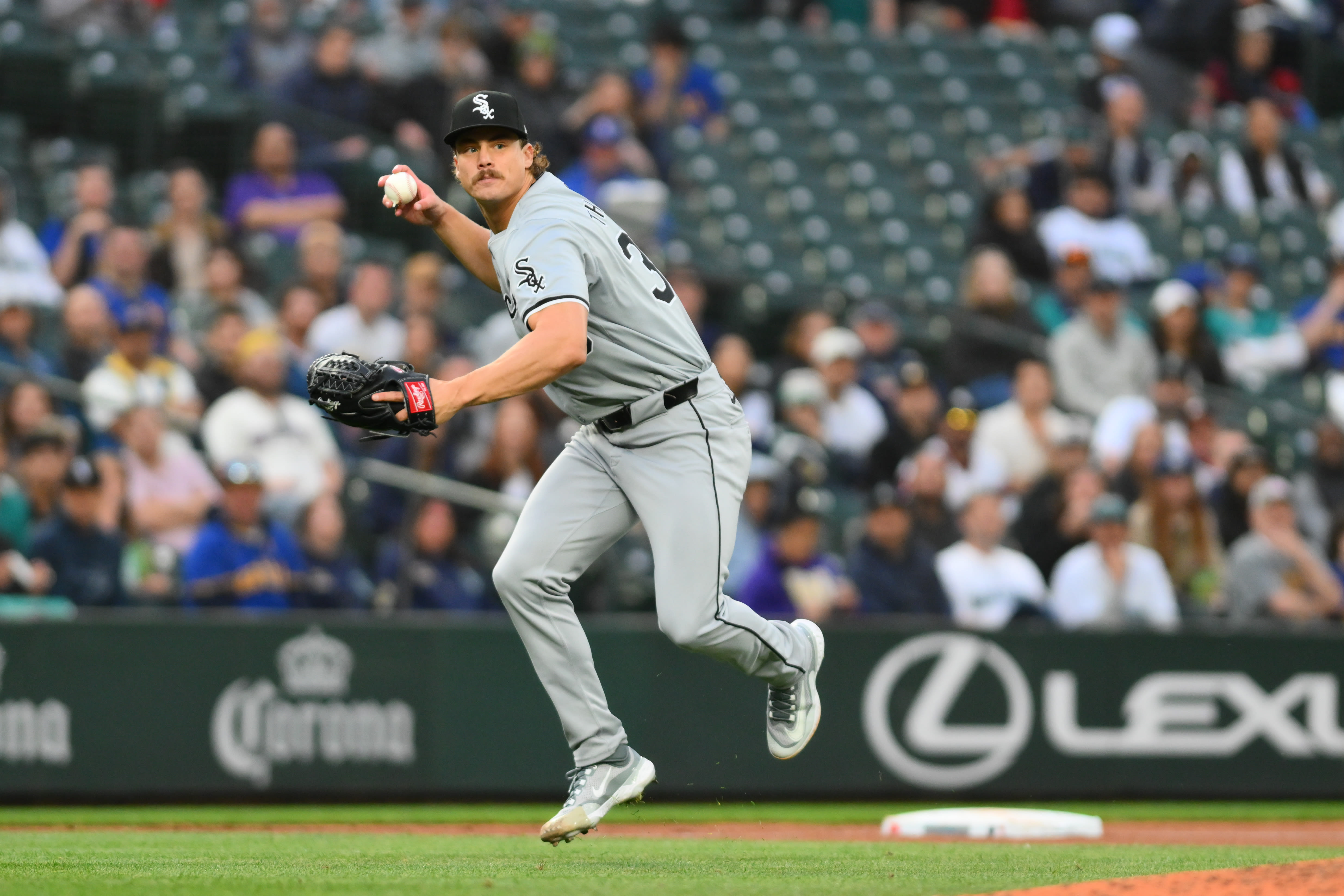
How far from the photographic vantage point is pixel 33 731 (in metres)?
8.28

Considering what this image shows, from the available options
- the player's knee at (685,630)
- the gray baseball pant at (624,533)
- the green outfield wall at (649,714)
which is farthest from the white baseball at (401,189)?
the green outfield wall at (649,714)

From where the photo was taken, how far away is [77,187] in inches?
413

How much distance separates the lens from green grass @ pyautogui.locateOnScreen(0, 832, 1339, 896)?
458 cm

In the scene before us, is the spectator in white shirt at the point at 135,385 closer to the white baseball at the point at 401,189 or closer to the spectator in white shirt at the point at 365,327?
the spectator in white shirt at the point at 365,327

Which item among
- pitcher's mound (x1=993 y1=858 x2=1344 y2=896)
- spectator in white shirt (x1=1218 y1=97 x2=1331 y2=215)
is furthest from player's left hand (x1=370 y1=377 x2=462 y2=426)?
spectator in white shirt (x1=1218 y1=97 x2=1331 y2=215)

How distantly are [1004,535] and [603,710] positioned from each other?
496 centimetres

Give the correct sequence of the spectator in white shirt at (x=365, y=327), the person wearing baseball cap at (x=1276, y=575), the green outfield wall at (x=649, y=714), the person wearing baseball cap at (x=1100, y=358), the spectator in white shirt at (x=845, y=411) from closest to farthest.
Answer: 1. the green outfield wall at (x=649, y=714)
2. the spectator in white shirt at (x=365, y=327)
3. the person wearing baseball cap at (x=1276, y=575)
4. the spectator in white shirt at (x=845, y=411)
5. the person wearing baseball cap at (x=1100, y=358)

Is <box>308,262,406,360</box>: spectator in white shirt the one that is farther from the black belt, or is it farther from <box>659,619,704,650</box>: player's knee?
<box>659,619,704,650</box>: player's knee

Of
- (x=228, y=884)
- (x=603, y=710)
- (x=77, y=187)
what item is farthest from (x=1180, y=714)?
(x=77, y=187)

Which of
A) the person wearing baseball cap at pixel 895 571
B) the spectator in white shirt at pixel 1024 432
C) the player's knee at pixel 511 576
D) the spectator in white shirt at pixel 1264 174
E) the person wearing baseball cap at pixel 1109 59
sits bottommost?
the person wearing baseball cap at pixel 895 571

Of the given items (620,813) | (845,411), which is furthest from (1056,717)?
(845,411)

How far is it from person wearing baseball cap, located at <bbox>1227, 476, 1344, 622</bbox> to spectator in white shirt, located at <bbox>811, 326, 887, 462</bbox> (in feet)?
6.94

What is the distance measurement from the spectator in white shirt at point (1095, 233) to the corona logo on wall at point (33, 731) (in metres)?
7.29

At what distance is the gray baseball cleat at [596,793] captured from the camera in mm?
5238
